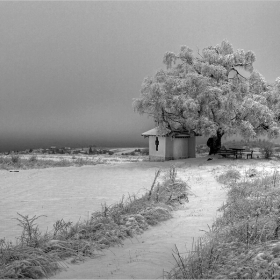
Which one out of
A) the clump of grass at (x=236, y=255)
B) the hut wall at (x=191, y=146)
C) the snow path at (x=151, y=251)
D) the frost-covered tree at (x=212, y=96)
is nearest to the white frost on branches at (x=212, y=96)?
the frost-covered tree at (x=212, y=96)

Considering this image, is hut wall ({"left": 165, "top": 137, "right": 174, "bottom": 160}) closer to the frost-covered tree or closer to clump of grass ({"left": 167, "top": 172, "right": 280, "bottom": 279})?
the frost-covered tree

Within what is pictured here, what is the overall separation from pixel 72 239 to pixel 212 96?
1680 cm

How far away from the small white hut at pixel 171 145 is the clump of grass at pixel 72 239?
15223mm

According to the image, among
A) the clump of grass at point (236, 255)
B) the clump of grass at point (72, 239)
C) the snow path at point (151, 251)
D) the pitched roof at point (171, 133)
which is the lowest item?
the snow path at point (151, 251)

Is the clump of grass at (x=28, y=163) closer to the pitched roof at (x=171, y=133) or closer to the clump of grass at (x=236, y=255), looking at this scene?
the pitched roof at (x=171, y=133)

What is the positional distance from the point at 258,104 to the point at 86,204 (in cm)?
1475

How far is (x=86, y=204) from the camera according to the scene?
1095 cm

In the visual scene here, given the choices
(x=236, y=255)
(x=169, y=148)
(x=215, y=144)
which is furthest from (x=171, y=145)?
(x=236, y=255)

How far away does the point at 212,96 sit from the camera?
859 inches

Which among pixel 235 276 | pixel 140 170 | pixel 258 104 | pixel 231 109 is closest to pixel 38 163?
pixel 140 170

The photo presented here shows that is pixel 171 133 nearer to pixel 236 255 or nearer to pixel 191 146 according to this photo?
pixel 191 146

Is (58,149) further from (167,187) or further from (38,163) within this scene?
(167,187)

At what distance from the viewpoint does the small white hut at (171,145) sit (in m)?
25.1

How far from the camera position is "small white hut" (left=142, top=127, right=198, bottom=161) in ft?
82.5
